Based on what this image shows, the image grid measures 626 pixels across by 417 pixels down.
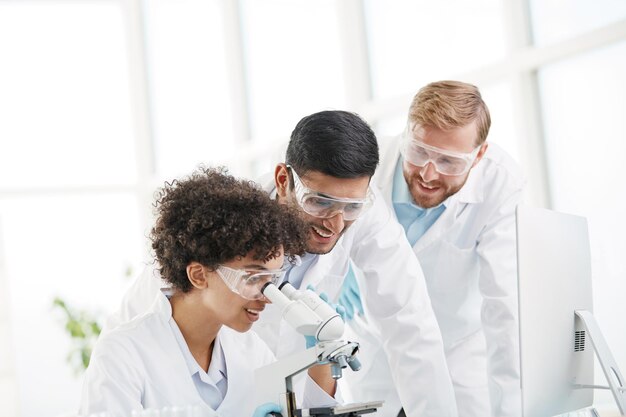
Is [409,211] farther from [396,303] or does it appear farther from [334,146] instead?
[334,146]

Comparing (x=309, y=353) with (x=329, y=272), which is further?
(x=329, y=272)

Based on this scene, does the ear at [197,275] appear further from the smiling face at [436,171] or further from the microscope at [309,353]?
the smiling face at [436,171]

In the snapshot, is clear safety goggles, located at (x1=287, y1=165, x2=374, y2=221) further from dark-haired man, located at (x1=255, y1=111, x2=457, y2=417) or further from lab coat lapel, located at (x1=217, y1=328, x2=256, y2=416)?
lab coat lapel, located at (x1=217, y1=328, x2=256, y2=416)

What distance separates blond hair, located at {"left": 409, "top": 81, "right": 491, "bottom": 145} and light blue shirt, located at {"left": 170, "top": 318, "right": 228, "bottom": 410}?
101cm

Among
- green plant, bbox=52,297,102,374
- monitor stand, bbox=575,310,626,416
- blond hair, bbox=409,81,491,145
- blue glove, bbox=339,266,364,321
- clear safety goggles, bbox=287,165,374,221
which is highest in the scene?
blond hair, bbox=409,81,491,145

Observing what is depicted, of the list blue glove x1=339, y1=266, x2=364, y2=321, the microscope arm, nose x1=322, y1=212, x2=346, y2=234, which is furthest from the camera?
blue glove x1=339, y1=266, x2=364, y2=321

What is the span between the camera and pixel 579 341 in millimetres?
2137

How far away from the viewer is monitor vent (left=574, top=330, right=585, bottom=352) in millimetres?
2127

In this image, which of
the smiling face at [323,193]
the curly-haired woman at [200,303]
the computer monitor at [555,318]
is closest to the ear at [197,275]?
the curly-haired woman at [200,303]

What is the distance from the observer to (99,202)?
21.3 ft

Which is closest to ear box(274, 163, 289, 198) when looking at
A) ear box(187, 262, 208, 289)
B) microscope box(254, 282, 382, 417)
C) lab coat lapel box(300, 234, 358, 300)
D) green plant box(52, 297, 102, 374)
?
lab coat lapel box(300, 234, 358, 300)

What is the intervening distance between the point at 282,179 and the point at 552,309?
0.78 metres

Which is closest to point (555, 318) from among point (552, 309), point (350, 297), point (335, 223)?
point (552, 309)

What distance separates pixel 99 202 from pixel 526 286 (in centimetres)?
506
